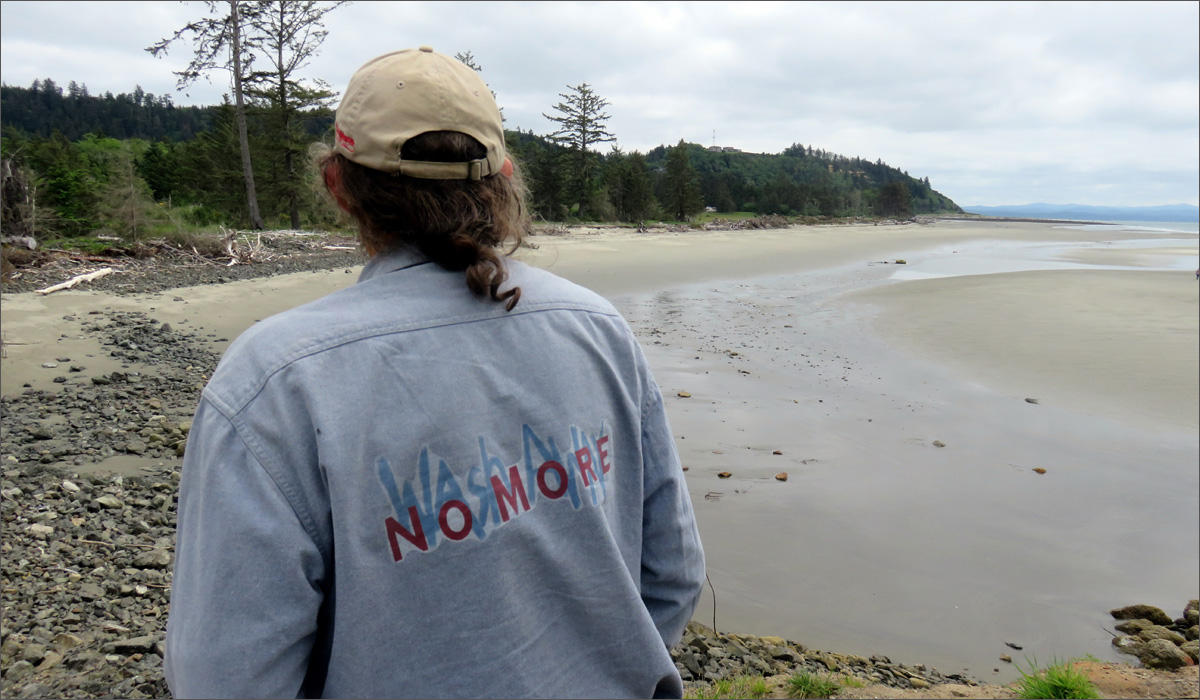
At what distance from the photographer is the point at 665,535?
133cm

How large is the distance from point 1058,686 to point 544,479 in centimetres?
277

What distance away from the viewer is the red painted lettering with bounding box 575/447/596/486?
3.69 feet

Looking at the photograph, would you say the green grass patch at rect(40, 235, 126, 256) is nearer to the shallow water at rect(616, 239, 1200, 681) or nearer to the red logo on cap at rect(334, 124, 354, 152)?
the shallow water at rect(616, 239, 1200, 681)

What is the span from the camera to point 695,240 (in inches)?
1071

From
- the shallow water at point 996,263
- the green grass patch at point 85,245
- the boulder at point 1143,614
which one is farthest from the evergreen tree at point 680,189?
the boulder at point 1143,614

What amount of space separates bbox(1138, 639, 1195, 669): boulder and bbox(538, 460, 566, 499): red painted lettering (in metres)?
3.48

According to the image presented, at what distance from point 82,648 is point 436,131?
8.57 ft

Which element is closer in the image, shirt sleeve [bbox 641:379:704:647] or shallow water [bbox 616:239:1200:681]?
shirt sleeve [bbox 641:379:704:647]

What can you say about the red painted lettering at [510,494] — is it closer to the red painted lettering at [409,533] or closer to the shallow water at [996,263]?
the red painted lettering at [409,533]

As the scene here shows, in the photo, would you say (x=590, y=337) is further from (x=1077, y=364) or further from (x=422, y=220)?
(x=1077, y=364)

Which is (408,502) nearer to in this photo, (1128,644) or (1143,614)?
(1128,644)

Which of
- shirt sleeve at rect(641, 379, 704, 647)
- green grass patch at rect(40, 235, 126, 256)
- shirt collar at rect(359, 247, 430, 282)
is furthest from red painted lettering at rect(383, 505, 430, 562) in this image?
green grass patch at rect(40, 235, 126, 256)

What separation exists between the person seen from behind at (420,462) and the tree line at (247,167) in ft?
0.82

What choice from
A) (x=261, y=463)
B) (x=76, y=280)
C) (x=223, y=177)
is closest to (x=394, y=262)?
(x=261, y=463)
